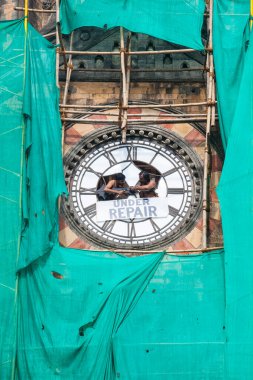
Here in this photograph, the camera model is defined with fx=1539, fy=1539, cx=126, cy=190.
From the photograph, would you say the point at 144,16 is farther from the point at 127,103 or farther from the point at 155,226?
the point at 155,226

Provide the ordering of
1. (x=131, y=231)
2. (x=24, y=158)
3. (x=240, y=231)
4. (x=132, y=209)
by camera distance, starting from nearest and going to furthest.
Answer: (x=240, y=231) < (x=24, y=158) < (x=131, y=231) < (x=132, y=209)

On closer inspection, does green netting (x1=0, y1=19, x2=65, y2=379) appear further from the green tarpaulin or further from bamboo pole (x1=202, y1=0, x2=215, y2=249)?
bamboo pole (x1=202, y1=0, x2=215, y2=249)

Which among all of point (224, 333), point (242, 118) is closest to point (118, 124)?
point (242, 118)

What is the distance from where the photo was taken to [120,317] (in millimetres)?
18609

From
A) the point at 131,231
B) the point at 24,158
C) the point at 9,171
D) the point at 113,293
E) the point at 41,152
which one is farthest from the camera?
the point at 131,231

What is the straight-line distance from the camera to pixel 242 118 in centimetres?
1906

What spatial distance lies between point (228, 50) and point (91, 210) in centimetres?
273

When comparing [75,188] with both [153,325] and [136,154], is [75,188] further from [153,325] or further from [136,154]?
[153,325]

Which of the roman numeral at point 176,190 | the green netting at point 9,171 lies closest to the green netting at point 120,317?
the green netting at point 9,171

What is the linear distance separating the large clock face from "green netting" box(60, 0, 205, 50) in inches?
51.5

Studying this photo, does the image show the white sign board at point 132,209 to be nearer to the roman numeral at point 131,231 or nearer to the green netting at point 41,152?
the roman numeral at point 131,231

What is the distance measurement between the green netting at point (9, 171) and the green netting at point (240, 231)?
256cm

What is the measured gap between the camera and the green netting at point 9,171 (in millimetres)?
18344

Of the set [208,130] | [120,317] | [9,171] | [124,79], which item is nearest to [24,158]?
[9,171]
